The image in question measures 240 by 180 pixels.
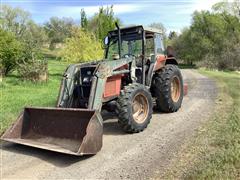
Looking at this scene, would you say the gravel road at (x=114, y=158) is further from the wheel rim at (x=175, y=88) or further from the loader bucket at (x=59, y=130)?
the wheel rim at (x=175, y=88)

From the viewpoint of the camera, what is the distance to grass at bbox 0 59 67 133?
965 centimetres

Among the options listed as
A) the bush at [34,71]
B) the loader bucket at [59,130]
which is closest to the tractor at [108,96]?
the loader bucket at [59,130]

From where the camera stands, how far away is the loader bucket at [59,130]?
6.26m

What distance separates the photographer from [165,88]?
921 cm

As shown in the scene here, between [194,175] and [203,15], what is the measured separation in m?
56.3

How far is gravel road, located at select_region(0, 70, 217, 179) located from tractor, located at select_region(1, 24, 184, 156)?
0.19 meters

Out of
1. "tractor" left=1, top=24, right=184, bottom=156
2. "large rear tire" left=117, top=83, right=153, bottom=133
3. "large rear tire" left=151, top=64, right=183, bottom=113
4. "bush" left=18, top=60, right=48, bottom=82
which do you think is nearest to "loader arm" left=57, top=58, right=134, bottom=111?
"tractor" left=1, top=24, right=184, bottom=156

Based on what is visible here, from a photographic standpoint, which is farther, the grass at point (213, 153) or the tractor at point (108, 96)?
the tractor at point (108, 96)

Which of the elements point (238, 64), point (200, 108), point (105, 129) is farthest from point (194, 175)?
point (238, 64)

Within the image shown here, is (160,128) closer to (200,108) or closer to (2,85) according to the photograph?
(200,108)

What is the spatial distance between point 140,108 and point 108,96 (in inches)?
31.2

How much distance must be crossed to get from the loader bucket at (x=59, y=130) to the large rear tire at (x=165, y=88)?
9.97ft

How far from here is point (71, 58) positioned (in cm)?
2116

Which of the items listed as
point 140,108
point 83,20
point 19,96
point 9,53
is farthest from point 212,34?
point 140,108
